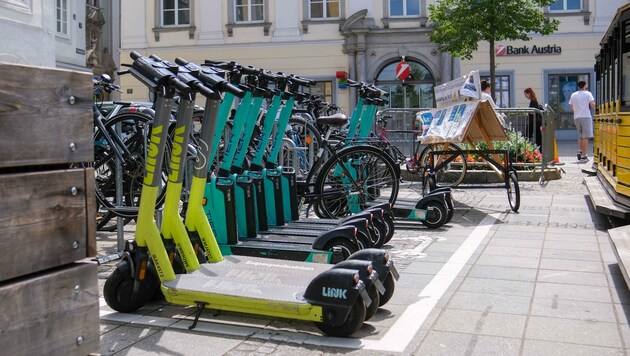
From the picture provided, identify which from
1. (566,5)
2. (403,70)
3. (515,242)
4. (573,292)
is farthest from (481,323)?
(566,5)

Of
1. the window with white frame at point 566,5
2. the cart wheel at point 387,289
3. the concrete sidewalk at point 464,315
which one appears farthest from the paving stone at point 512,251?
the window with white frame at point 566,5

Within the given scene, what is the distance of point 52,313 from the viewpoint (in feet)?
5.94

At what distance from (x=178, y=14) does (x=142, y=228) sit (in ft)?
87.1

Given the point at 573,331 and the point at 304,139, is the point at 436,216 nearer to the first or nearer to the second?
the point at 304,139

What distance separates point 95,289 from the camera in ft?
6.48

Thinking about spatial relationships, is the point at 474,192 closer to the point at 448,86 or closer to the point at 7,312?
the point at 448,86

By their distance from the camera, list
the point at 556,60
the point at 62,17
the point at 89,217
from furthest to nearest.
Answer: the point at 62,17
the point at 556,60
the point at 89,217

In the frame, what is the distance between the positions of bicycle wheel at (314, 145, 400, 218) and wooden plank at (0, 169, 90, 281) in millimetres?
5466

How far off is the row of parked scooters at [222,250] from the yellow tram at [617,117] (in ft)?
10.1

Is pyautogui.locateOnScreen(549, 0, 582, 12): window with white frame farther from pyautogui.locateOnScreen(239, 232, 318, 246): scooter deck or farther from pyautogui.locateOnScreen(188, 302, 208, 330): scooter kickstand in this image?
pyautogui.locateOnScreen(188, 302, 208, 330): scooter kickstand

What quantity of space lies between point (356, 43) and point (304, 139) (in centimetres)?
1845

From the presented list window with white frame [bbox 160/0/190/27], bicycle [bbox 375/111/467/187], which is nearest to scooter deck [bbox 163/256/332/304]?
bicycle [bbox 375/111/467/187]

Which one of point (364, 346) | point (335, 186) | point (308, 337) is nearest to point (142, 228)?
point (308, 337)

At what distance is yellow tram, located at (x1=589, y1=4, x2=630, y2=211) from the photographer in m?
7.17
